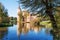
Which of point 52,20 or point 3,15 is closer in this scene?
point 52,20

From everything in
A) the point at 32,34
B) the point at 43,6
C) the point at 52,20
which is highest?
the point at 43,6

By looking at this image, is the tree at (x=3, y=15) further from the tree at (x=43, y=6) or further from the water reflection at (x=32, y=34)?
the tree at (x=43, y=6)

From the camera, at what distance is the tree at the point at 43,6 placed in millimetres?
2443

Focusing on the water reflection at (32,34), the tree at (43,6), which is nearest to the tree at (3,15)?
the water reflection at (32,34)

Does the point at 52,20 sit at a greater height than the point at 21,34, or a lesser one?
greater

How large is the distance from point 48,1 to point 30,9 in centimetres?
35

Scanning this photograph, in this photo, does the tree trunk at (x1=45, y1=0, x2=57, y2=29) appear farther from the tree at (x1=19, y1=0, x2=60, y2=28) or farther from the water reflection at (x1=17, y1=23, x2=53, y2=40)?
the water reflection at (x1=17, y1=23, x2=53, y2=40)

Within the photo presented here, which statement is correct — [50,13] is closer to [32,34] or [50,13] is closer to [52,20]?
[52,20]

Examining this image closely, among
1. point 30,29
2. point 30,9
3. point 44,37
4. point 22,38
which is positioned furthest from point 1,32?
point 30,9

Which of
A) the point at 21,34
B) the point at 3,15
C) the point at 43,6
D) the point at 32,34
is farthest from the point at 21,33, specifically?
the point at 43,6

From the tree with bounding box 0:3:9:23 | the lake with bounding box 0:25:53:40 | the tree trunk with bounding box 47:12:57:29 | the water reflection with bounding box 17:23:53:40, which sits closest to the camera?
the tree trunk with bounding box 47:12:57:29

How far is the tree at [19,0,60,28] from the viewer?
8.02 ft

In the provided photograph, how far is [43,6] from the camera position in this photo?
8.21 feet

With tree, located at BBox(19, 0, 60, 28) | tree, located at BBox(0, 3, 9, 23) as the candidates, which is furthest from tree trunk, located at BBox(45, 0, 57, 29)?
tree, located at BBox(0, 3, 9, 23)
